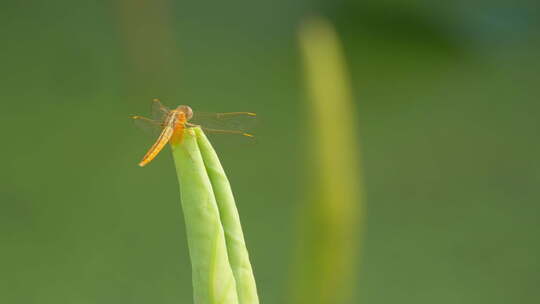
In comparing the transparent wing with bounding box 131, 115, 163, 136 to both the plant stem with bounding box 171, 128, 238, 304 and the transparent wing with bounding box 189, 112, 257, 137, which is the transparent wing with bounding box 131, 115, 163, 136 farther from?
the plant stem with bounding box 171, 128, 238, 304

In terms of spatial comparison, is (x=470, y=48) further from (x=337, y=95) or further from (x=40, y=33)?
(x=337, y=95)

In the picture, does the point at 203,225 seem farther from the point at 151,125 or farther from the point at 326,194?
the point at 326,194

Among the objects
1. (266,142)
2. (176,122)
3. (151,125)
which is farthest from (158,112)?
(266,142)

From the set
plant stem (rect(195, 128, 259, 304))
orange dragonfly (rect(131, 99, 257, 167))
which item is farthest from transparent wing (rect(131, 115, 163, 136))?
plant stem (rect(195, 128, 259, 304))

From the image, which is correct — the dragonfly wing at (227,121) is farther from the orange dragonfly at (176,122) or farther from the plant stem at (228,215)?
the plant stem at (228,215)

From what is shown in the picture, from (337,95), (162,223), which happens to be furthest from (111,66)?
(337,95)

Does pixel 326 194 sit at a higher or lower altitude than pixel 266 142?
lower

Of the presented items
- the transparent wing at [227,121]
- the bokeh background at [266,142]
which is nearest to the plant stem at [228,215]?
the transparent wing at [227,121]
